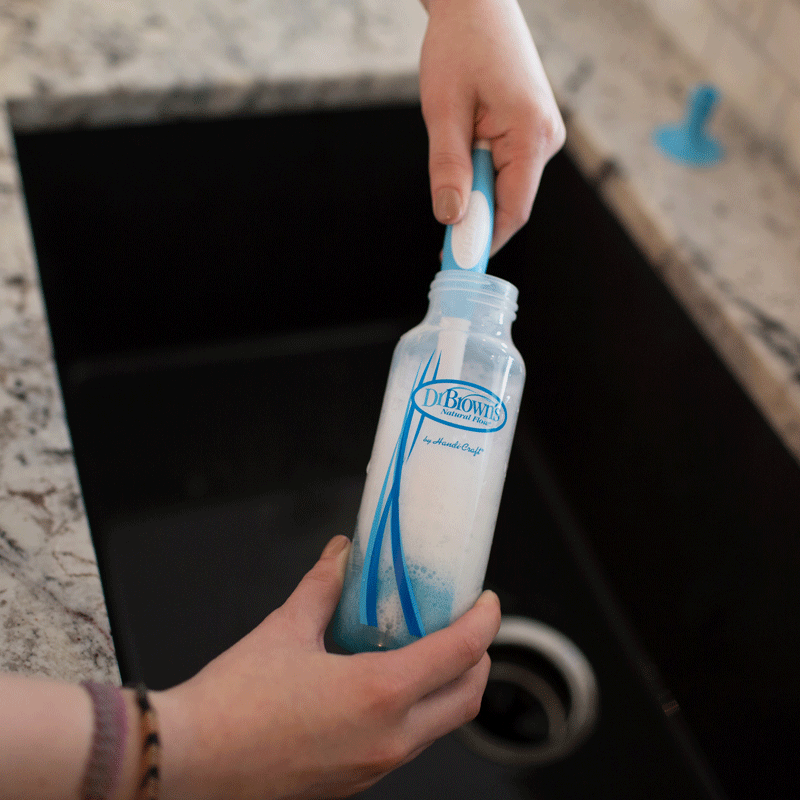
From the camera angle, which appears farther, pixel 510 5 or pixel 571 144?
pixel 571 144

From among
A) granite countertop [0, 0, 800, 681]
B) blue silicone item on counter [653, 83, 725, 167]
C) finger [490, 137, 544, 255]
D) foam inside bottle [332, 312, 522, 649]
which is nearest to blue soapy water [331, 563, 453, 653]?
foam inside bottle [332, 312, 522, 649]

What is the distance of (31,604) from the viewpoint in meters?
0.43

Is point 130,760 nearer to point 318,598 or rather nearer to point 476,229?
point 318,598

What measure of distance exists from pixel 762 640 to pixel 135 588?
60cm

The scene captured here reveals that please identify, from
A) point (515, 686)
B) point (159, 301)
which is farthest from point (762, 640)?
point (159, 301)

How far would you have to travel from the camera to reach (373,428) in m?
0.94

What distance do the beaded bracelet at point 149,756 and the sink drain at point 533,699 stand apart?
428 mm

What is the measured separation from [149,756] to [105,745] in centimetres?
2

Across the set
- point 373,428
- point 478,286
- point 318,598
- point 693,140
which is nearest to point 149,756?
point 318,598

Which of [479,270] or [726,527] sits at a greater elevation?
[479,270]

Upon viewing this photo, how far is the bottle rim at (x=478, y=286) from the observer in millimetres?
499

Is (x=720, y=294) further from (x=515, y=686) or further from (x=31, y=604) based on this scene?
(x=31, y=604)

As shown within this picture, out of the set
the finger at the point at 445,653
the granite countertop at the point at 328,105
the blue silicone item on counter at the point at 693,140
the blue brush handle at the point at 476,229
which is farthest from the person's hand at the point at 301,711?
the blue silicone item on counter at the point at 693,140

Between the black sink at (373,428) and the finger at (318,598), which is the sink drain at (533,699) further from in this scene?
the finger at (318,598)
